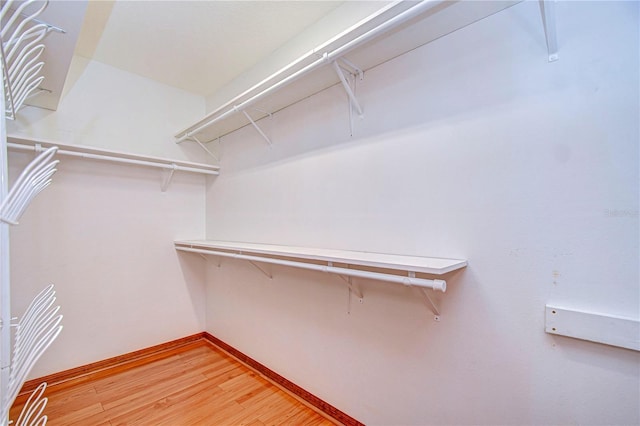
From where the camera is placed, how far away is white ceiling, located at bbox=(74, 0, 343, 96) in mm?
1650

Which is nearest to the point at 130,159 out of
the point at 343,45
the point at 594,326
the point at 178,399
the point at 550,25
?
the point at 178,399

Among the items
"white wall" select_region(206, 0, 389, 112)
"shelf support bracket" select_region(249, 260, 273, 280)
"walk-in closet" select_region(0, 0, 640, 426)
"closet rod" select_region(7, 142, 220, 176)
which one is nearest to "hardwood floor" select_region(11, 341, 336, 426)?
"walk-in closet" select_region(0, 0, 640, 426)

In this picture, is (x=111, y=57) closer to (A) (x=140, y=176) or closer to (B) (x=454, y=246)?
(A) (x=140, y=176)

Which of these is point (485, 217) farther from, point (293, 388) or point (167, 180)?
point (167, 180)

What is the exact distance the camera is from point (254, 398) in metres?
1.82

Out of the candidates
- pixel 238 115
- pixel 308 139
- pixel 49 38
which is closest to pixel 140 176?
pixel 238 115

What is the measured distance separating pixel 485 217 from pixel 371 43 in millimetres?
895

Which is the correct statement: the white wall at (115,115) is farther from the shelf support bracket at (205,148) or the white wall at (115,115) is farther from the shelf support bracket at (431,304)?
the shelf support bracket at (431,304)

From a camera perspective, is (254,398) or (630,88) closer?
(630,88)

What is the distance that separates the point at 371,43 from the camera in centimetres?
129

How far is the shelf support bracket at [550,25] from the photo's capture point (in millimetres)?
911

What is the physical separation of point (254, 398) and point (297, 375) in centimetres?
30

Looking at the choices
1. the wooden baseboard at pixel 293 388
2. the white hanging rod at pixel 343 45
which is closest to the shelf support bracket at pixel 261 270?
the wooden baseboard at pixel 293 388

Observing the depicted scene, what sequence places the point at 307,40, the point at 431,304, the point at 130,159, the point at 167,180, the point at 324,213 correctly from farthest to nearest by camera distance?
1. the point at 167,180
2. the point at 130,159
3. the point at 307,40
4. the point at 324,213
5. the point at 431,304
